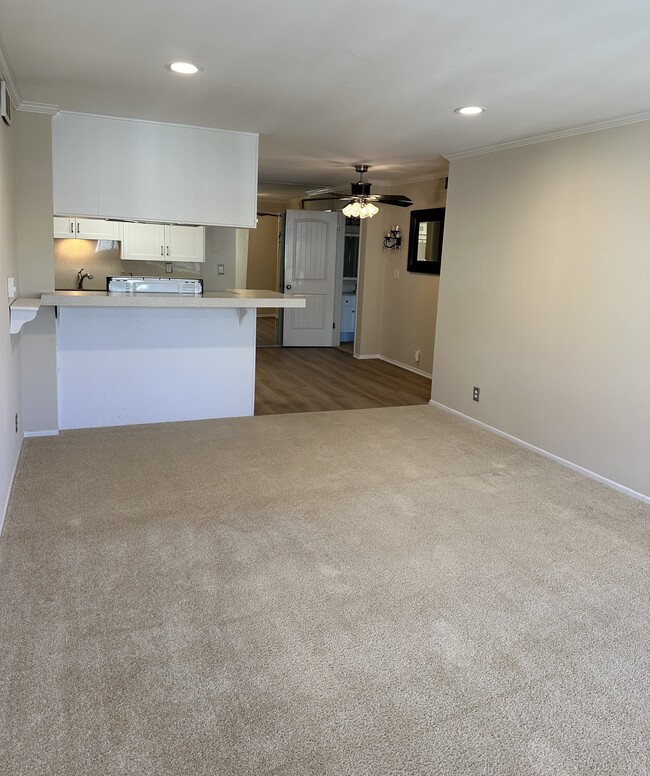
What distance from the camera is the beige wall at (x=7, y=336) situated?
10.4 ft

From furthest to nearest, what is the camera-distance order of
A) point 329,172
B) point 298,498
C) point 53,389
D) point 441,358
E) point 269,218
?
point 269,218 < point 329,172 < point 441,358 < point 53,389 < point 298,498

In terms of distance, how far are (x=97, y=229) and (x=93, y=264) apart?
1.48 ft

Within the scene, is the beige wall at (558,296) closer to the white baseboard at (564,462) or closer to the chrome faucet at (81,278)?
the white baseboard at (564,462)

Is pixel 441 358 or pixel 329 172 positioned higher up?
pixel 329 172

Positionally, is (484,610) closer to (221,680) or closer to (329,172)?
(221,680)

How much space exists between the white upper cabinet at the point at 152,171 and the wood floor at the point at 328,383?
178cm

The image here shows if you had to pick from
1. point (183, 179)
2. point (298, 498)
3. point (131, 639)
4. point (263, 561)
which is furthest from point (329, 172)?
point (131, 639)

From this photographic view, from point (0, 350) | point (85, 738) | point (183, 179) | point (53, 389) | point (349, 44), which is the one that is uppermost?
point (349, 44)

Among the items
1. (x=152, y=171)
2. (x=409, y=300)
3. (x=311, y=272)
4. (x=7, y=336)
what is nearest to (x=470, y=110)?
(x=152, y=171)

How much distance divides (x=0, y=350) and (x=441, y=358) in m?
3.75

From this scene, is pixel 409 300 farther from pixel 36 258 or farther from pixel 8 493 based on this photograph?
pixel 8 493

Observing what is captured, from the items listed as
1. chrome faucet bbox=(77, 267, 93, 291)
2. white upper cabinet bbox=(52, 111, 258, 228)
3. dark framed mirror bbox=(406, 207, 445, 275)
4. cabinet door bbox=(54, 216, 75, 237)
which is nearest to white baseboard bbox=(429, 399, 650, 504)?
dark framed mirror bbox=(406, 207, 445, 275)

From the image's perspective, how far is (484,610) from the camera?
98.6 inches

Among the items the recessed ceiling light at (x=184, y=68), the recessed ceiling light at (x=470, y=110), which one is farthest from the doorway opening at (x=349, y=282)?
the recessed ceiling light at (x=184, y=68)
